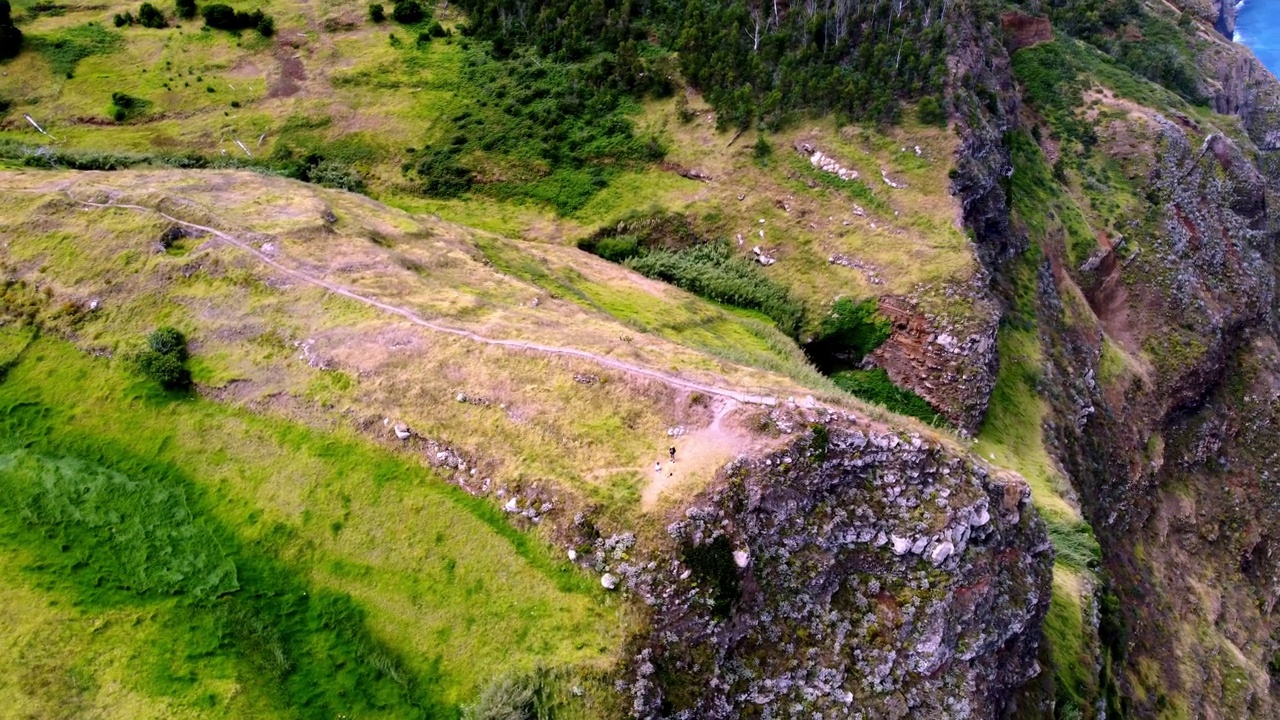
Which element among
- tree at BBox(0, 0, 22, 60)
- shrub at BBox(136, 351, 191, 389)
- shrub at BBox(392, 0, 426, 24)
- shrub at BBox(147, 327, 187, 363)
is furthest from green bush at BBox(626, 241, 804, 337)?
tree at BBox(0, 0, 22, 60)

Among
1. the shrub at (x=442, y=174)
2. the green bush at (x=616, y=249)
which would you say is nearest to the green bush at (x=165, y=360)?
the shrub at (x=442, y=174)

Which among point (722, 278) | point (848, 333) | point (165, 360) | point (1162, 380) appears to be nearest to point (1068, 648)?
point (848, 333)

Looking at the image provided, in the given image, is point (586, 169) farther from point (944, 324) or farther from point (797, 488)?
point (797, 488)

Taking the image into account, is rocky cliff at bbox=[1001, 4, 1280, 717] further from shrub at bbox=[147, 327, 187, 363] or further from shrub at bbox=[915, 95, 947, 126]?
shrub at bbox=[147, 327, 187, 363]

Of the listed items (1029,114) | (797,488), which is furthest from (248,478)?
(1029,114)

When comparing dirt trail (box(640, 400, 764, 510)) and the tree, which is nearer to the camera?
dirt trail (box(640, 400, 764, 510))

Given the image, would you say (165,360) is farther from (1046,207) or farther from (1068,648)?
(1046,207)

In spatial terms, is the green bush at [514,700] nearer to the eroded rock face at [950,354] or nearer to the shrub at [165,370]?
the shrub at [165,370]
